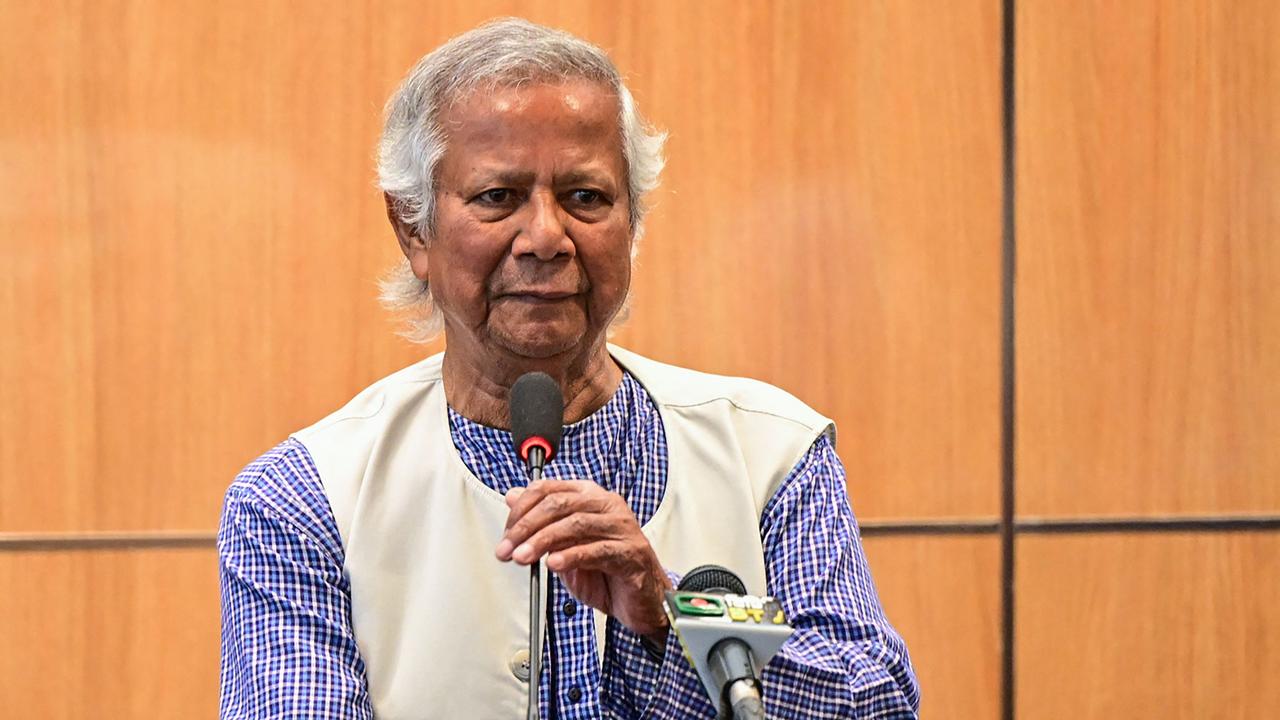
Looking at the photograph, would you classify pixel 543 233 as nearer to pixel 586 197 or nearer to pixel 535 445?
pixel 586 197

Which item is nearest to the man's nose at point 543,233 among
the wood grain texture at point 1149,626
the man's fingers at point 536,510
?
the man's fingers at point 536,510

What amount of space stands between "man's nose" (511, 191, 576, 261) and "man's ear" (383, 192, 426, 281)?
206 mm

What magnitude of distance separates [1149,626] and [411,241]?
1632mm

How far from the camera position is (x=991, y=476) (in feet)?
8.73

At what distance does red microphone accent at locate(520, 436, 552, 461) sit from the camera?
1.38 m

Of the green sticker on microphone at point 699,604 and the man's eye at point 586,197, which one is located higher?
the man's eye at point 586,197

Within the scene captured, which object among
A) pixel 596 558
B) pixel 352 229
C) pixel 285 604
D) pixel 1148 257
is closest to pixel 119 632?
pixel 352 229

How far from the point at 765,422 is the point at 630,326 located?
0.69 meters

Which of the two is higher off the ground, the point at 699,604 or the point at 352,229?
the point at 352,229

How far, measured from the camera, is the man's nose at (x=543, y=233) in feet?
5.74

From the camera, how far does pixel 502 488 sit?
1905mm

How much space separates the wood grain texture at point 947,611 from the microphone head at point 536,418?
4.48ft

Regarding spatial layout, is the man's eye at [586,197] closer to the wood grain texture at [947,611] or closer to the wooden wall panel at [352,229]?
the wooden wall panel at [352,229]

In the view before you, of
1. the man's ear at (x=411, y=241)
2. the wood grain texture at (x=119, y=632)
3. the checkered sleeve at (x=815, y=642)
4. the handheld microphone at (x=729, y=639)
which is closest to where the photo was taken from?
the handheld microphone at (x=729, y=639)
